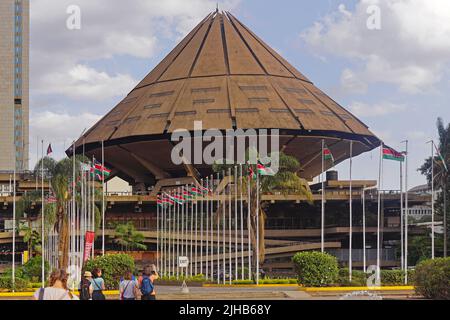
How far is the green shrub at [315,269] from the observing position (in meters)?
40.8

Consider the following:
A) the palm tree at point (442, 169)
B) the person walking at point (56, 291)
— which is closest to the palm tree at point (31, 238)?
the palm tree at point (442, 169)

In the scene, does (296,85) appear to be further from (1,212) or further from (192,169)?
(1,212)

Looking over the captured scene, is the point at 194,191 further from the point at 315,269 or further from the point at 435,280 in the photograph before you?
the point at 435,280

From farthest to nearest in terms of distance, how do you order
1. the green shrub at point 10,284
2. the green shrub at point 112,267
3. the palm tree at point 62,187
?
1. the palm tree at point 62,187
2. the green shrub at point 112,267
3. the green shrub at point 10,284

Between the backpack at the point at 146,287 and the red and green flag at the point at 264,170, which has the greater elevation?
the red and green flag at the point at 264,170

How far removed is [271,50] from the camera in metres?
106

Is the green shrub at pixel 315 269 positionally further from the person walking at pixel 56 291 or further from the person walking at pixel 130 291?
the person walking at pixel 56 291

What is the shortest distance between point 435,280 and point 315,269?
32.5ft

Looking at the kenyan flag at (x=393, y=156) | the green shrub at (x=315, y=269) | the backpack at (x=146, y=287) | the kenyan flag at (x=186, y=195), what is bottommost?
the green shrub at (x=315, y=269)

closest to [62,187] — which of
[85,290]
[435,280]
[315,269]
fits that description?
[315,269]

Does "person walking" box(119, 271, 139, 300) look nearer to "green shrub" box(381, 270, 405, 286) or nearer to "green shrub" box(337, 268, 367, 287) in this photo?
"green shrub" box(337, 268, 367, 287)

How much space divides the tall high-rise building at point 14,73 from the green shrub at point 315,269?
129849mm
